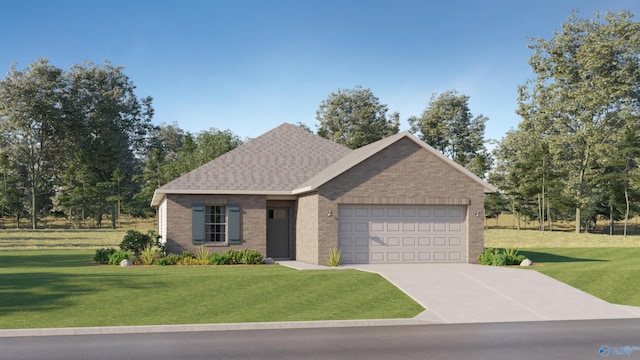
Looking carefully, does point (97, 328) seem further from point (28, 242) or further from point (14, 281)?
point (28, 242)

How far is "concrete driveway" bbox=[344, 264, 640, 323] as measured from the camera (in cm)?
1598

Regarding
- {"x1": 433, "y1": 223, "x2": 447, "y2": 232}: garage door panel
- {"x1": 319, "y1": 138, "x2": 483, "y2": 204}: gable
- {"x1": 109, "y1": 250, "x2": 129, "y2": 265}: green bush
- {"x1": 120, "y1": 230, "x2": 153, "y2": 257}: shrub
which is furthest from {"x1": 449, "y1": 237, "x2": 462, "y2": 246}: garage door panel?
{"x1": 109, "y1": 250, "x2": 129, "y2": 265}: green bush

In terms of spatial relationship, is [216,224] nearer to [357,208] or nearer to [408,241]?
[357,208]

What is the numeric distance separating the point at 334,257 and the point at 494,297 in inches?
315

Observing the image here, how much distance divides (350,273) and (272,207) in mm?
10494

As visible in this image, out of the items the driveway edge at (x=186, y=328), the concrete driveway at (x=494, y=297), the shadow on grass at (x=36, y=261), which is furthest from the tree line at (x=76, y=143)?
the driveway edge at (x=186, y=328)

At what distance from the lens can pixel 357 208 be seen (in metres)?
25.4

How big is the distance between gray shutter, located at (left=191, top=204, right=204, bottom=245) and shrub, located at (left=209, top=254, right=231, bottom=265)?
4.21 feet

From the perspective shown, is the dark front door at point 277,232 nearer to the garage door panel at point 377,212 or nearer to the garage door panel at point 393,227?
the garage door panel at point 377,212

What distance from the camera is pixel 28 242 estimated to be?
4691 centimetres

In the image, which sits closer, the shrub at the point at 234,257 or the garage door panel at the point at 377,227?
the garage door panel at the point at 377,227

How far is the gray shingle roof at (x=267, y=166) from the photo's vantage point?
91.6ft

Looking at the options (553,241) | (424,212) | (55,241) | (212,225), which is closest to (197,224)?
(212,225)

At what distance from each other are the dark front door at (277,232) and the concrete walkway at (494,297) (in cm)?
857
